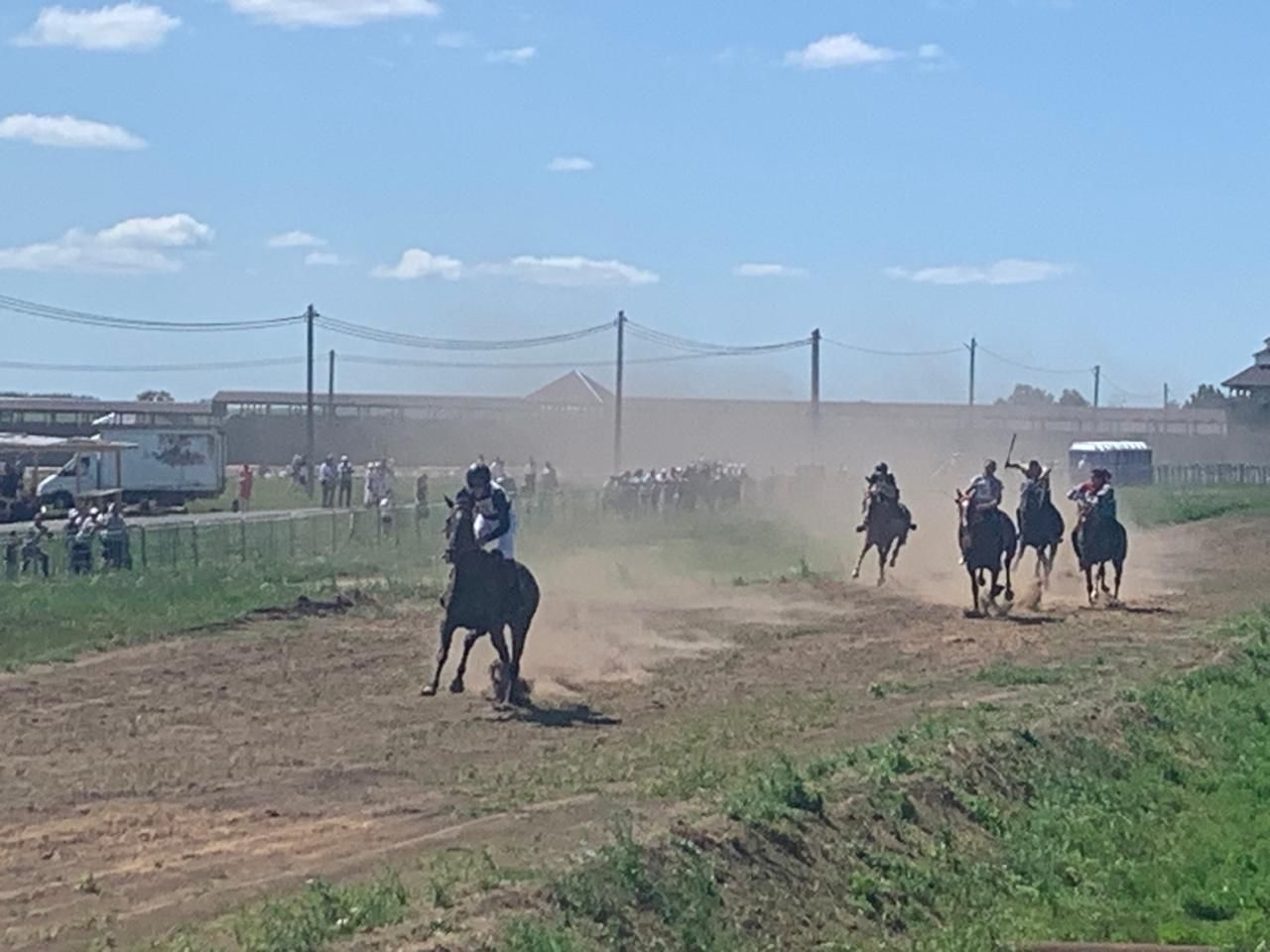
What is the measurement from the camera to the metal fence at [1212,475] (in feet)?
300

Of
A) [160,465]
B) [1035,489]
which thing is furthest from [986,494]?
[160,465]

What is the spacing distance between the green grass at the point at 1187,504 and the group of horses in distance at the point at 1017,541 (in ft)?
90.7

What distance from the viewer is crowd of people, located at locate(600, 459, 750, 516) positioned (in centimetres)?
5575

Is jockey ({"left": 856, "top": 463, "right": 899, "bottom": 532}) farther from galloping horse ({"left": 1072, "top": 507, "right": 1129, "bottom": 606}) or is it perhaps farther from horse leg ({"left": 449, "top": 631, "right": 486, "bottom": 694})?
horse leg ({"left": 449, "top": 631, "right": 486, "bottom": 694})

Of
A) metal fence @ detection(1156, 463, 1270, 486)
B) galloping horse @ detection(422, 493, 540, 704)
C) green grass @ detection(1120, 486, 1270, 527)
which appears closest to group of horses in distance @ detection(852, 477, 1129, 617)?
galloping horse @ detection(422, 493, 540, 704)

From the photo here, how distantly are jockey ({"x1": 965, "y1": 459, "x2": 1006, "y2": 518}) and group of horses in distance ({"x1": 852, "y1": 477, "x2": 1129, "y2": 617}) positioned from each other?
0.11 ft

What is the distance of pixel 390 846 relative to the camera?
11961 mm

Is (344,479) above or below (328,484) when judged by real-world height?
above

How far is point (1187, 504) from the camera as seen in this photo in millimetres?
67312

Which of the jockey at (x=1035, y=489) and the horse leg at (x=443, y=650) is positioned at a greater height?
the jockey at (x=1035, y=489)

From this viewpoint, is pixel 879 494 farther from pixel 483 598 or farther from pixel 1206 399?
pixel 1206 399

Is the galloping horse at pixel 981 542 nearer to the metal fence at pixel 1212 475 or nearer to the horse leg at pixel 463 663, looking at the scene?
the horse leg at pixel 463 663

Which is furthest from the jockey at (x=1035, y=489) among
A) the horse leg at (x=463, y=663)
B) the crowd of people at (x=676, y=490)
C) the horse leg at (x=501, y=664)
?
the crowd of people at (x=676, y=490)

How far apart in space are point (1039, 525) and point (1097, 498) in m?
0.92
